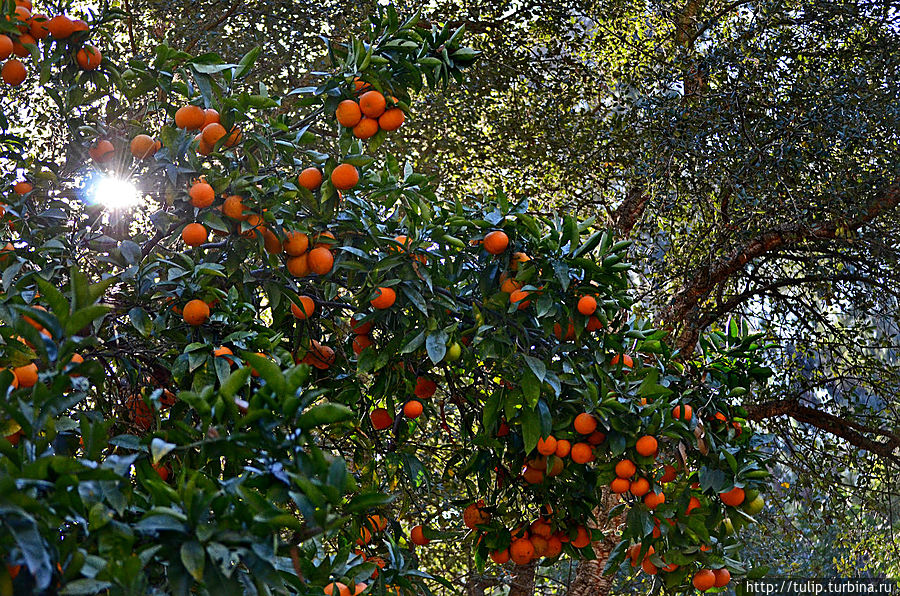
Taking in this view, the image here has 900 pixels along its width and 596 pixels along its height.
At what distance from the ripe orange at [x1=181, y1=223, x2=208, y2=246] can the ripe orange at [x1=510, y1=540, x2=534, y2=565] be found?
1401 mm

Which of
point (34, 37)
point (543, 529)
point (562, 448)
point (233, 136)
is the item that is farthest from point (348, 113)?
point (543, 529)

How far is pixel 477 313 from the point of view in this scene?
223 centimetres

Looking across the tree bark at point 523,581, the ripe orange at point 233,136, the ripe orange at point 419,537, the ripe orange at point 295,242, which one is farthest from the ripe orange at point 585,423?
the tree bark at point 523,581

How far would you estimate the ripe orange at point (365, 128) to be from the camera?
88.4 inches

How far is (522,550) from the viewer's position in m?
2.62

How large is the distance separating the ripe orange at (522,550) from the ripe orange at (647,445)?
618 mm

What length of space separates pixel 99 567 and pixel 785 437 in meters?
4.31

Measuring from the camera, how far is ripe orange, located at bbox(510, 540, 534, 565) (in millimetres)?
2604

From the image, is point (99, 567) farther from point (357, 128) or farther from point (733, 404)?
point (733, 404)

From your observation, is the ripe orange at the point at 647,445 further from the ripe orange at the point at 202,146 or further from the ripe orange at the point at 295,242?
the ripe orange at the point at 202,146

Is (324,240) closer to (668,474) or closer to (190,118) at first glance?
(190,118)

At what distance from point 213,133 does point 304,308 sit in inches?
20.5

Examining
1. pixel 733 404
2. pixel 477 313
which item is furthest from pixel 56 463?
pixel 733 404

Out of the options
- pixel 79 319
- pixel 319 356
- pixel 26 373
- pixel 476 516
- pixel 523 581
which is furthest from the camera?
pixel 523 581
